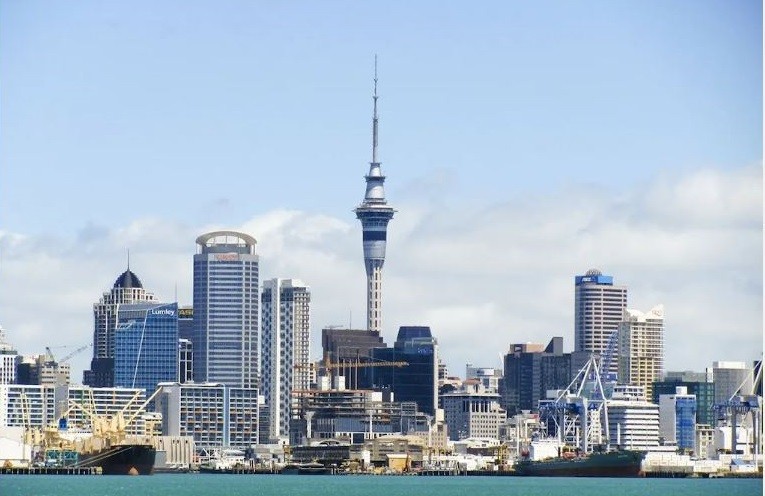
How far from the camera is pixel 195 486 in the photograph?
616 feet

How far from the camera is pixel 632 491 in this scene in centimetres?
18325

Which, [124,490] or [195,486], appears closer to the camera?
[124,490]

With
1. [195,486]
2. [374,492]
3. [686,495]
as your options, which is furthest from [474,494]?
[195,486]

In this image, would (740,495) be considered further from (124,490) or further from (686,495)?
(124,490)

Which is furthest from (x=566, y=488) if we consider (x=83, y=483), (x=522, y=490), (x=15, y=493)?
Result: (x=15, y=493)

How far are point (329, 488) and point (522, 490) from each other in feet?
51.6

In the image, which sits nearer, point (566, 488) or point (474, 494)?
point (474, 494)

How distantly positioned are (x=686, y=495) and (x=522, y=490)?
49.1ft

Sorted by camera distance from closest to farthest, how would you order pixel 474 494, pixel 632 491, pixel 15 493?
pixel 15 493 → pixel 474 494 → pixel 632 491

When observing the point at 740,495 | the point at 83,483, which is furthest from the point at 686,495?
the point at 83,483

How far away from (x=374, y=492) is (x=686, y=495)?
25099 millimetres

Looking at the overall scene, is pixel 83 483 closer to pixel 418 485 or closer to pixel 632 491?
pixel 418 485

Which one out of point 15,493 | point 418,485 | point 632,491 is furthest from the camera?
point 418,485

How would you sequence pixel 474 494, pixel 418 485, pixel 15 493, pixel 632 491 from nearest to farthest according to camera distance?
1. pixel 15 493
2. pixel 474 494
3. pixel 632 491
4. pixel 418 485
